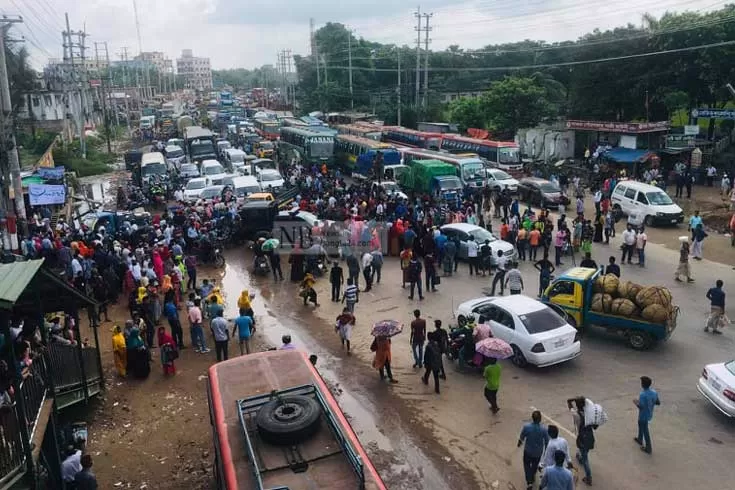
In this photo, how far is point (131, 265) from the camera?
710 inches

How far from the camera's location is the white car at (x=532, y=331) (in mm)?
12219

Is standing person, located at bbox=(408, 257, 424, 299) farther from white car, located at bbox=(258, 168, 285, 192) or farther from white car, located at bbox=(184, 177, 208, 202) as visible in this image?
white car, located at bbox=(184, 177, 208, 202)

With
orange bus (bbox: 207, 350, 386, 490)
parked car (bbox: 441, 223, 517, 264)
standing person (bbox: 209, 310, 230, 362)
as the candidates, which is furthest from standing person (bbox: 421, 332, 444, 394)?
parked car (bbox: 441, 223, 517, 264)

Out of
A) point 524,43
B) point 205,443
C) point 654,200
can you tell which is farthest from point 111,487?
point 524,43

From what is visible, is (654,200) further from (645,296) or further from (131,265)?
(131,265)

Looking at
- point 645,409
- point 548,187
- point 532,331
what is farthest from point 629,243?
point 645,409

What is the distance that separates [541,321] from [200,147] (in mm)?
39761

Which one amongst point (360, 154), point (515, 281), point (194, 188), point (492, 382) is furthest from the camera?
point (360, 154)

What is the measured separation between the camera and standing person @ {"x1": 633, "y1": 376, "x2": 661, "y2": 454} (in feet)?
30.4

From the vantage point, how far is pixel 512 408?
1112 centimetres

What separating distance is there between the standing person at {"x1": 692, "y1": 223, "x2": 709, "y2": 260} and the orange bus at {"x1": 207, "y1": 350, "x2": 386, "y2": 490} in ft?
51.4

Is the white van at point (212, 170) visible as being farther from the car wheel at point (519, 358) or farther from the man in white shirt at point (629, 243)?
the car wheel at point (519, 358)

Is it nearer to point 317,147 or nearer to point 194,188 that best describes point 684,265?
point 194,188

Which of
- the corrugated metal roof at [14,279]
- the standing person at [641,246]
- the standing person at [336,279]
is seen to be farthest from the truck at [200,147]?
the corrugated metal roof at [14,279]
